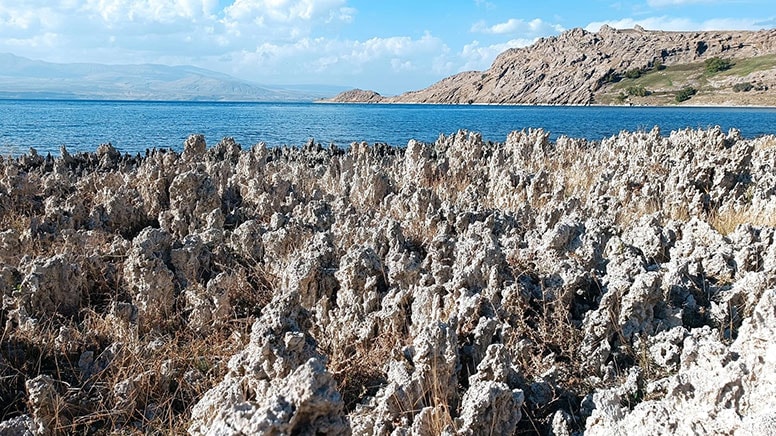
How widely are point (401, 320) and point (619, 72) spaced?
15430 centimetres

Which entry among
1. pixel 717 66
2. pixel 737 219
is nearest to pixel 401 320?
A: pixel 737 219

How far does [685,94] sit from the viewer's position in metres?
108

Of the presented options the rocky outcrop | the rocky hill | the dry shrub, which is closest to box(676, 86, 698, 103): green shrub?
the rocky hill

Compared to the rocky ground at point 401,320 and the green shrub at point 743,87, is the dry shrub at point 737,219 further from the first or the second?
the green shrub at point 743,87

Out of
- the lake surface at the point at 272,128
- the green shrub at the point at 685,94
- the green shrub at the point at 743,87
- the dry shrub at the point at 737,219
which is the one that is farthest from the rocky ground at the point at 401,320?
the green shrub at the point at 743,87

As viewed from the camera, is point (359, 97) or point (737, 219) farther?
point (359, 97)

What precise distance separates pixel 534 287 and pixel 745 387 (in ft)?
6.58

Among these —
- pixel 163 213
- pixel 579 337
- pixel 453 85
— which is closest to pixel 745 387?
pixel 579 337

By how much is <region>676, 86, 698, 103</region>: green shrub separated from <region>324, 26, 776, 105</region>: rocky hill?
89 centimetres

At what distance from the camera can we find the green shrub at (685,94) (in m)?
108

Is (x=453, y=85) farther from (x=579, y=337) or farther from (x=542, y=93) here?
(x=579, y=337)

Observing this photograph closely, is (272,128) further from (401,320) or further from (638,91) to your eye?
(638,91)

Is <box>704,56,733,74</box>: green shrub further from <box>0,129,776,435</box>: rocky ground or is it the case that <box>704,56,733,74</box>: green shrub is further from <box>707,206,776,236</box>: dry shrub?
<box>0,129,776,435</box>: rocky ground

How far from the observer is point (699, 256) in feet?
14.7
